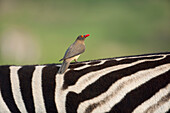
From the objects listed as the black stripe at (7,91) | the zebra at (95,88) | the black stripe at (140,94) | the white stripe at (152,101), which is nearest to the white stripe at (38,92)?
the zebra at (95,88)

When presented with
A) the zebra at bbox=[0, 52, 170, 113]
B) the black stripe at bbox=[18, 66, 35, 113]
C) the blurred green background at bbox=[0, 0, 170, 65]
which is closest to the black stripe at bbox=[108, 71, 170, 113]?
the zebra at bbox=[0, 52, 170, 113]

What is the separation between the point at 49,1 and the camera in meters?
9.85

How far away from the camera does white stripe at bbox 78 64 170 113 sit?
1171 millimetres

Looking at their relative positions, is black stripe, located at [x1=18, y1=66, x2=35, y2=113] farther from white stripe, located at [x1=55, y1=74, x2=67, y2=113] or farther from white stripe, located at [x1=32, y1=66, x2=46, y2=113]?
white stripe, located at [x1=55, y1=74, x2=67, y2=113]

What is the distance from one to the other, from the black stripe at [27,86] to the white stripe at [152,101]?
1.59ft

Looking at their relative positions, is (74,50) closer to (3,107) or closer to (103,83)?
(103,83)

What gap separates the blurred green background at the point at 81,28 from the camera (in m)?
6.61

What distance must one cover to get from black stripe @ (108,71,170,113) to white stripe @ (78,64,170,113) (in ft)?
0.06

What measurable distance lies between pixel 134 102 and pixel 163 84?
153 millimetres

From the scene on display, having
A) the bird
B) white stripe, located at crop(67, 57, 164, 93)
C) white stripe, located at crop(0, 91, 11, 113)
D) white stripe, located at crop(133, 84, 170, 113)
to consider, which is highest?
the bird

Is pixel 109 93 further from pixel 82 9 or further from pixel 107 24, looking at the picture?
pixel 82 9

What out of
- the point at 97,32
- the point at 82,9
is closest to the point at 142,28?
the point at 97,32

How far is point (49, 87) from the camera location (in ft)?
4.12

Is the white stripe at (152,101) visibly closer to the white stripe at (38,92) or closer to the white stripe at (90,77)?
the white stripe at (90,77)
